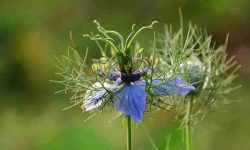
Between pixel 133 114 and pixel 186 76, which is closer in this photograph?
pixel 133 114

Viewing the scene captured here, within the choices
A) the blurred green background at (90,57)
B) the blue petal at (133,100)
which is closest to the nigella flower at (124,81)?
the blue petal at (133,100)

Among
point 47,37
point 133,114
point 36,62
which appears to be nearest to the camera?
point 133,114

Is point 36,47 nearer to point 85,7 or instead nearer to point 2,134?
point 85,7

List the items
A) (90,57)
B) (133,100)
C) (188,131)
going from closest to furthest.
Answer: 1. (133,100)
2. (188,131)
3. (90,57)

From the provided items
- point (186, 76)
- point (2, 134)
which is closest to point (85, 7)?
point (2, 134)

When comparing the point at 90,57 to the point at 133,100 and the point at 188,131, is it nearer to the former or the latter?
the point at 188,131

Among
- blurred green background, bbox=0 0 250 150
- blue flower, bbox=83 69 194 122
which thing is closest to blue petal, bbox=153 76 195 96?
blue flower, bbox=83 69 194 122

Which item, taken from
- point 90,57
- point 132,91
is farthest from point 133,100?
point 90,57

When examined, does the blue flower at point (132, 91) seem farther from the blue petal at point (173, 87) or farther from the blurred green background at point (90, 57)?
the blurred green background at point (90, 57)
